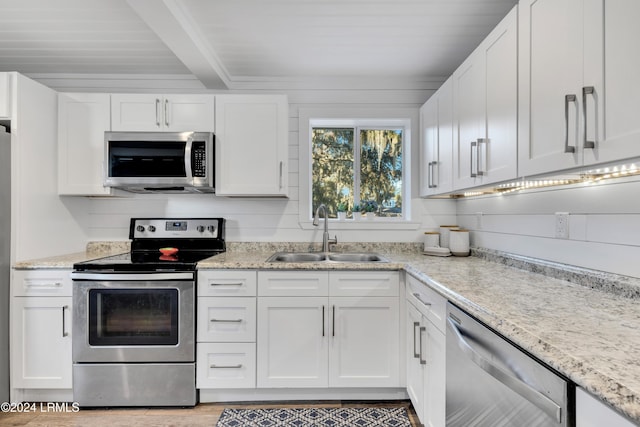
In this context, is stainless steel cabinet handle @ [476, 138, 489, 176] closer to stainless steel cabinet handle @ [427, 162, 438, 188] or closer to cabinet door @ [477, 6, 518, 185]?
cabinet door @ [477, 6, 518, 185]

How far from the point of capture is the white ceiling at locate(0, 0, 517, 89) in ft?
6.35

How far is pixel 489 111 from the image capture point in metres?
1.70

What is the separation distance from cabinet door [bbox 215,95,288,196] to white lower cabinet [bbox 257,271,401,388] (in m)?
0.74

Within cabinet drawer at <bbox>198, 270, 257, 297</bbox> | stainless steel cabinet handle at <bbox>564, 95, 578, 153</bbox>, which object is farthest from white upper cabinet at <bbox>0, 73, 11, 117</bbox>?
stainless steel cabinet handle at <bbox>564, 95, 578, 153</bbox>

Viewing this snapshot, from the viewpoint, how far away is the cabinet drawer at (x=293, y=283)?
7.22 feet

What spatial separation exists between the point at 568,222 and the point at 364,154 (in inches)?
67.7

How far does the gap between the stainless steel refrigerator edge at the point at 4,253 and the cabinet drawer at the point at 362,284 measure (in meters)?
1.97

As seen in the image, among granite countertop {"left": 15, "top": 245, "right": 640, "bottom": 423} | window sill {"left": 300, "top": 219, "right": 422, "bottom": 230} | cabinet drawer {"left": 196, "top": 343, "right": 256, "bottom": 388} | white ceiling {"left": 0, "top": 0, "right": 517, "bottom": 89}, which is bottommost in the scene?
cabinet drawer {"left": 196, "top": 343, "right": 256, "bottom": 388}

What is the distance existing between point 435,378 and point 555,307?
0.70m

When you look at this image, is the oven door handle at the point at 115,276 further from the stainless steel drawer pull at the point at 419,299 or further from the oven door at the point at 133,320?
the stainless steel drawer pull at the point at 419,299

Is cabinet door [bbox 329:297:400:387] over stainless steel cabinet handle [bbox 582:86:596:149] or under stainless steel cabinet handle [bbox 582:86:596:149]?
under

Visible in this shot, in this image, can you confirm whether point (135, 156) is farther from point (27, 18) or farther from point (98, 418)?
point (98, 418)

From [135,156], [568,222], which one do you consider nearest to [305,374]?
[568,222]

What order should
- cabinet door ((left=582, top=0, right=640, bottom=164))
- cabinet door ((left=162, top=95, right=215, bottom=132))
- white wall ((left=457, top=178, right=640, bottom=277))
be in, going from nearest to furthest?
cabinet door ((left=582, top=0, right=640, bottom=164)) → white wall ((left=457, top=178, right=640, bottom=277)) → cabinet door ((left=162, top=95, right=215, bottom=132))
